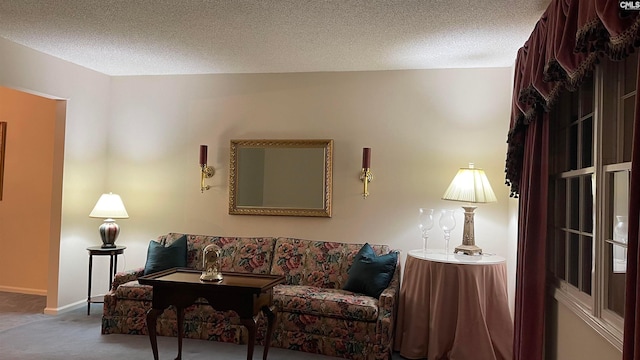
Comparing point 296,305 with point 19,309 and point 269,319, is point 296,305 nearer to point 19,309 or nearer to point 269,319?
point 269,319

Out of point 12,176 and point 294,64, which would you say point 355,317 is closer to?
point 294,64

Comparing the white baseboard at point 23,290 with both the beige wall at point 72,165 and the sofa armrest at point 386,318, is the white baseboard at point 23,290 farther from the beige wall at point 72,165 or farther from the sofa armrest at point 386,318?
the sofa armrest at point 386,318

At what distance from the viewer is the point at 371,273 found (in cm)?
400

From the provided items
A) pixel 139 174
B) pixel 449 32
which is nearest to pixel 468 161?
pixel 449 32

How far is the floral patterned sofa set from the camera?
373 cm

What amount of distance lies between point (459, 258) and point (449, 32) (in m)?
1.75

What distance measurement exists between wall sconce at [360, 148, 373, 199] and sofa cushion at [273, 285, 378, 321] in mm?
1091

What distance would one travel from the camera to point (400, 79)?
476 centimetres

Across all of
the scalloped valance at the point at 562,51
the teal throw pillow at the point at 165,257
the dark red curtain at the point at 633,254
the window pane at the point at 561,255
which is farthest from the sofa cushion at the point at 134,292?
the dark red curtain at the point at 633,254

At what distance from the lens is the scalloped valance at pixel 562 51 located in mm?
1724

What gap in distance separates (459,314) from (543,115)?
1.60 metres

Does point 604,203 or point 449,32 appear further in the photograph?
point 449,32

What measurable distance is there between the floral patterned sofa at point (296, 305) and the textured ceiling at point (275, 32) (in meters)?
1.72

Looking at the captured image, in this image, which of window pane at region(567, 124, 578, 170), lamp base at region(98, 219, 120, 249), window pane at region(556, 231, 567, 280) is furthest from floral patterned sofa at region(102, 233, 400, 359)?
window pane at region(567, 124, 578, 170)
